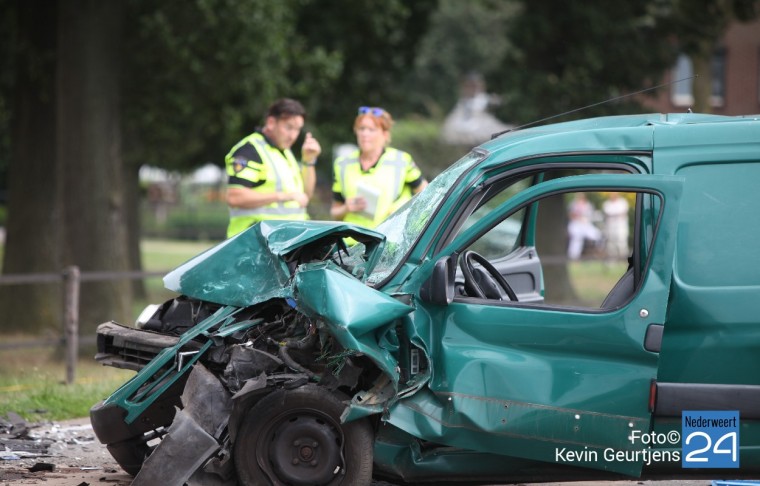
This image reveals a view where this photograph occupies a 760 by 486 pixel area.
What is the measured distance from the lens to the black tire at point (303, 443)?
5.58 metres

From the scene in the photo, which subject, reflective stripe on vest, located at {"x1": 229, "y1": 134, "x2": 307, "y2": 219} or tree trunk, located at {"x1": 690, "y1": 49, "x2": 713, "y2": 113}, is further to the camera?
tree trunk, located at {"x1": 690, "y1": 49, "x2": 713, "y2": 113}

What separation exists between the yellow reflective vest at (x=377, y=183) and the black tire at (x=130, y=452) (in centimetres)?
293

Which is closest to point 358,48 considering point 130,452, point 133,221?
point 133,221

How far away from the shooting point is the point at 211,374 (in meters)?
5.77

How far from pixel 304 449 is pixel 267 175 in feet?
11.4

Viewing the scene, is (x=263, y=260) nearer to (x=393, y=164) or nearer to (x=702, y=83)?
(x=393, y=164)

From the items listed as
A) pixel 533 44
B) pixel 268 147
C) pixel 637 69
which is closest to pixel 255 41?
pixel 533 44

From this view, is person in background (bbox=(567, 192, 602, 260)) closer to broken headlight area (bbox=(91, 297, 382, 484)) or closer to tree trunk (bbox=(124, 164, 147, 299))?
tree trunk (bbox=(124, 164, 147, 299))

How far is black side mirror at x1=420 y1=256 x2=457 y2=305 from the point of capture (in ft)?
17.7

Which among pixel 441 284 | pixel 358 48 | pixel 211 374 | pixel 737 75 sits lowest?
pixel 211 374

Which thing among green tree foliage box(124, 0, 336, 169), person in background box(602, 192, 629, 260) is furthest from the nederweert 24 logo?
person in background box(602, 192, 629, 260)

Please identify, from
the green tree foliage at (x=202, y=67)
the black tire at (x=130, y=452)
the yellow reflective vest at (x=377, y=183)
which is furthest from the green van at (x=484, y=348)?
the green tree foliage at (x=202, y=67)

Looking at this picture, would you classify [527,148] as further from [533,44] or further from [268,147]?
[533,44]

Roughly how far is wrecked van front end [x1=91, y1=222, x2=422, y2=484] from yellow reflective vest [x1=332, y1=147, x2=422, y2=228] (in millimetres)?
2761
